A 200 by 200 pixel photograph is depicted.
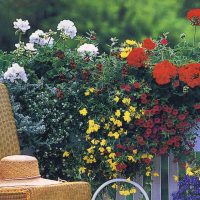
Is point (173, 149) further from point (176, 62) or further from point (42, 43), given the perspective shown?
point (42, 43)

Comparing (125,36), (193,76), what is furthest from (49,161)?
(125,36)

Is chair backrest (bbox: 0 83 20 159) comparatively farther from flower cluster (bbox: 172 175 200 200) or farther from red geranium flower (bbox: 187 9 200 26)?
red geranium flower (bbox: 187 9 200 26)

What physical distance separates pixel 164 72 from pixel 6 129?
1.01 metres

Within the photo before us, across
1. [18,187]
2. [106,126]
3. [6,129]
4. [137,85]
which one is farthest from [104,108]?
[18,187]

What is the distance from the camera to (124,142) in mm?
5453

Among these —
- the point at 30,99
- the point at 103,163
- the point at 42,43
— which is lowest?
the point at 103,163

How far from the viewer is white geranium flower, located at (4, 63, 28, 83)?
17.8 feet

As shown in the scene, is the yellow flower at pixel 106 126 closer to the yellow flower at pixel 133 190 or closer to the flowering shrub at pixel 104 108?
the flowering shrub at pixel 104 108

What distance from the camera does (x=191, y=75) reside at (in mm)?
5332

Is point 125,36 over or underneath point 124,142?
over

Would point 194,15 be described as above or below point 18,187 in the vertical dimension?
above

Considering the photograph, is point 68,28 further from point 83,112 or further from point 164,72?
point 164,72

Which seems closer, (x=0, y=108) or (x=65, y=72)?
(x=0, y=108)

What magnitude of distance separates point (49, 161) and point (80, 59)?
0.68 meters
